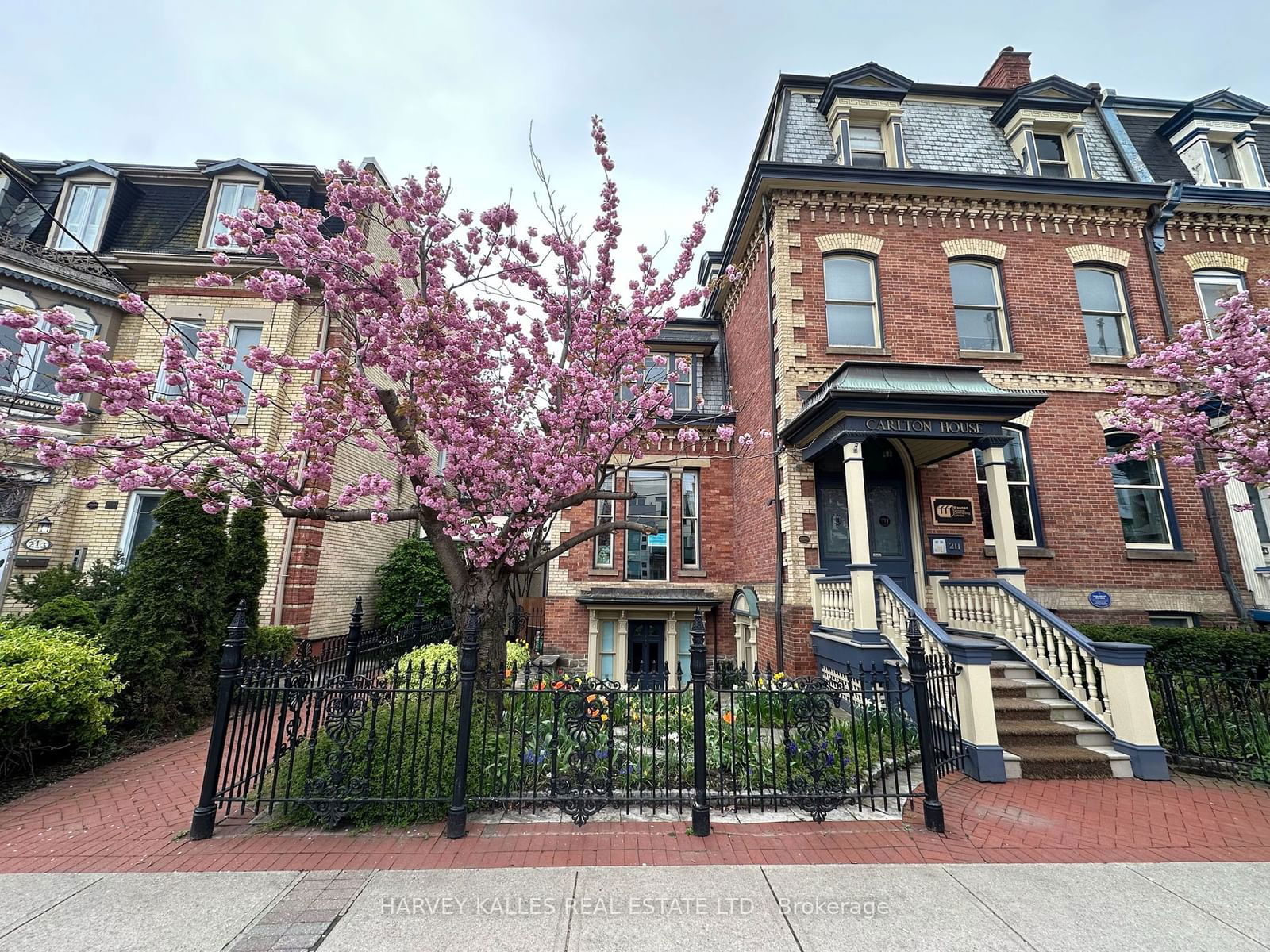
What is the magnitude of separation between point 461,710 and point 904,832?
406 cm

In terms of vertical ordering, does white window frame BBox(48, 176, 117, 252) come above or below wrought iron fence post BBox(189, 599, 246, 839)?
above

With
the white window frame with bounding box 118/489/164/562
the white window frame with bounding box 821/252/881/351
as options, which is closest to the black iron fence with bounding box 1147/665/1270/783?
the white window frame with bounding box 821/252/881/351

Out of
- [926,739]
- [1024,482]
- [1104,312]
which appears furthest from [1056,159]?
[926,739]

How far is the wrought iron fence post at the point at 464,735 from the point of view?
4.43 m

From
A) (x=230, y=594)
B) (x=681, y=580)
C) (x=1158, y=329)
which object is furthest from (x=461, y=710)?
(x=1158, y=329)

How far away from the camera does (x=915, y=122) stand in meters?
11.7

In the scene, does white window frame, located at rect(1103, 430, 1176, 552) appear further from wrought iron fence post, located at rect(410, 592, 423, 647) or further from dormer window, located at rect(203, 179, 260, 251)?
→ dormer window, located at rect(203, 179, 260, 251)

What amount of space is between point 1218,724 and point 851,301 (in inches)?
319

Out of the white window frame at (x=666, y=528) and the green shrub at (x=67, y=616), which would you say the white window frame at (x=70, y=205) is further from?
the white window frame at (x=666, y=528)

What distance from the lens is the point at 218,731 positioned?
178 inches

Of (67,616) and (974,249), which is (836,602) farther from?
(67,616)

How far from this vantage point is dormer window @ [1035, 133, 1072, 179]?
11453 mm

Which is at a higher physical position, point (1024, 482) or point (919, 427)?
point (919, 427)

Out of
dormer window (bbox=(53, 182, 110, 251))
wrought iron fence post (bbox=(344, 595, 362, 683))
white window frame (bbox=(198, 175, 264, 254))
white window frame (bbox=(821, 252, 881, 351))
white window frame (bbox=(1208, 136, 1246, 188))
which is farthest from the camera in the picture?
dormer window (bbox=(53, 182, 110, 251))
